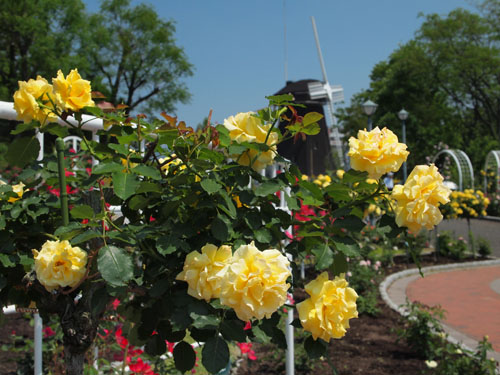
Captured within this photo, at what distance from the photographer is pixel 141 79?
106 ft

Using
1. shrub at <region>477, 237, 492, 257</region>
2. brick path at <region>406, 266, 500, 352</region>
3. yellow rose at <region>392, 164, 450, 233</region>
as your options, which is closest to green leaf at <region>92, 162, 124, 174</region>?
yellow rose at <region>392, 164, 450, 233</region>

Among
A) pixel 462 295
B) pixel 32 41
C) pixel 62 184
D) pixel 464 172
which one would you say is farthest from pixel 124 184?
pixel 32 41

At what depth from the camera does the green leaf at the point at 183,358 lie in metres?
1.16

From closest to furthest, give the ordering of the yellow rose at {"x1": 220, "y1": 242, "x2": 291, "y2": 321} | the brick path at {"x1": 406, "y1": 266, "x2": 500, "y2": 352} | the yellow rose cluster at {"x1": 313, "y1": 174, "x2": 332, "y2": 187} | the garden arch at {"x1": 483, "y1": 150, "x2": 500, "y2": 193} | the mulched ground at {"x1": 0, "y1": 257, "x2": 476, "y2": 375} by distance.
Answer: the yellow rose at {"x1": 220, "y1": 242, "x2": 291, "y2": 321}, the mulched ground at {"x1": 0, "y1": 257, "x2": 476, "y2": 375}, the brick path at {"x1": 406, "y1": 266, "x2": 500, "y2": 352}, the yellow rose cluster at {"x1": 313, "y1": 174, "x2": 332, "y2": 187}, the garden arch at {"x1": 483, "y1": 150, "x2": 500, "y2": 193}

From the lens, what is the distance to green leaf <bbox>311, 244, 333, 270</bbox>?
3.62 feet

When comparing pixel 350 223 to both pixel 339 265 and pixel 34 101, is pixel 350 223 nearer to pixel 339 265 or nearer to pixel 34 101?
pixel 339 265

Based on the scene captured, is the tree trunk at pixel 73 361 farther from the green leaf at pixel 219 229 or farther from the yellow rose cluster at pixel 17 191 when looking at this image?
the green leaf at pixel 219 229

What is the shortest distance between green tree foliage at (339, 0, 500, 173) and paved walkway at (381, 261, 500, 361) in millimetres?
20188

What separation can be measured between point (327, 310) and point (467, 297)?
6.76 meters

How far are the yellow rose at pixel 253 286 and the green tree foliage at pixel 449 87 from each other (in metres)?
28.6

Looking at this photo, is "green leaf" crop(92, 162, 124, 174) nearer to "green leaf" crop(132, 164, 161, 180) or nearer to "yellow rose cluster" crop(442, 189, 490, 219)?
"green leaf" crop(132, 164, 161, 180)

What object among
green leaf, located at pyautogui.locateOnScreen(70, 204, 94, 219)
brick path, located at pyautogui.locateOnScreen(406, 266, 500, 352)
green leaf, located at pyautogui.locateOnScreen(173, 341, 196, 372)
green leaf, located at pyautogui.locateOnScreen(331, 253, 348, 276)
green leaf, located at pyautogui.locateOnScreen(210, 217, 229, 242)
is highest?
green leaf, located at pyautogui.locateOnScreen(70, 204, 94, 219)

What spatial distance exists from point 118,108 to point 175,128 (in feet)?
0.56

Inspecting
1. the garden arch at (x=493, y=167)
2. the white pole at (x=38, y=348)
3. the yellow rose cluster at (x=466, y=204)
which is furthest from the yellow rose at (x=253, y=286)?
the garden arch at (x=493, y=167)
